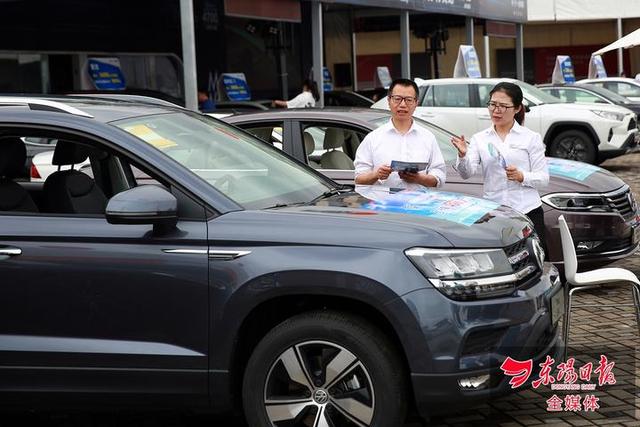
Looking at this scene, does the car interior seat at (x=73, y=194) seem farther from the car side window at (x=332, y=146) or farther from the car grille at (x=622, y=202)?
the car grille at (x=622, y=202)

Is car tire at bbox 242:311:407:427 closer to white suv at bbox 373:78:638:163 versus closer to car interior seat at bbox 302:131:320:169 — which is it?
car interior seat at bbox 302:131:320:169

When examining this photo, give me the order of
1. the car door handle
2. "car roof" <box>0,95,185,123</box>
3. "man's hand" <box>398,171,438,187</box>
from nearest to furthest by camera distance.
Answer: the car door handle
"car roof" <box>0,95,185,123</box>
"man's hand" <box>398,171,438,187</box>

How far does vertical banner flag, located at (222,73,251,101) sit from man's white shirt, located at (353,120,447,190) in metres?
18.0

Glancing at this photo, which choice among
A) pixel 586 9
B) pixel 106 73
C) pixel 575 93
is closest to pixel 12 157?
pixel 575 93

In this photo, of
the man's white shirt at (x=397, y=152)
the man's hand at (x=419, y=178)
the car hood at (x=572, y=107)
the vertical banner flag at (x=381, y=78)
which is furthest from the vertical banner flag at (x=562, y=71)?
the man's hand at (x=419, y=178)

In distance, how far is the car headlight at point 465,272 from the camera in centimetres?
420

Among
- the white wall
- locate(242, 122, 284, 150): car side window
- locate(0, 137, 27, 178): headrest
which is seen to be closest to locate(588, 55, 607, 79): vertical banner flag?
the white wall

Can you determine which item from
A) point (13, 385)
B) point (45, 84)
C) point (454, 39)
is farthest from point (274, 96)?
point (13, 385)

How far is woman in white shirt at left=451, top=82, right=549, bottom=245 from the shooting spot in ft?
20.7

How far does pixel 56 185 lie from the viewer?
525 centimetres

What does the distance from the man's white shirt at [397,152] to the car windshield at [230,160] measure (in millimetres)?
858

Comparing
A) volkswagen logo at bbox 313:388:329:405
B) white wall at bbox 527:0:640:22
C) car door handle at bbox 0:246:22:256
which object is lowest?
volkswagen logo at bbox 313:388:329:405

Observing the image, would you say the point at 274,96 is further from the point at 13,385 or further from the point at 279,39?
the point at 13,385

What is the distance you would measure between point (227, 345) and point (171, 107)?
5.41 ft
